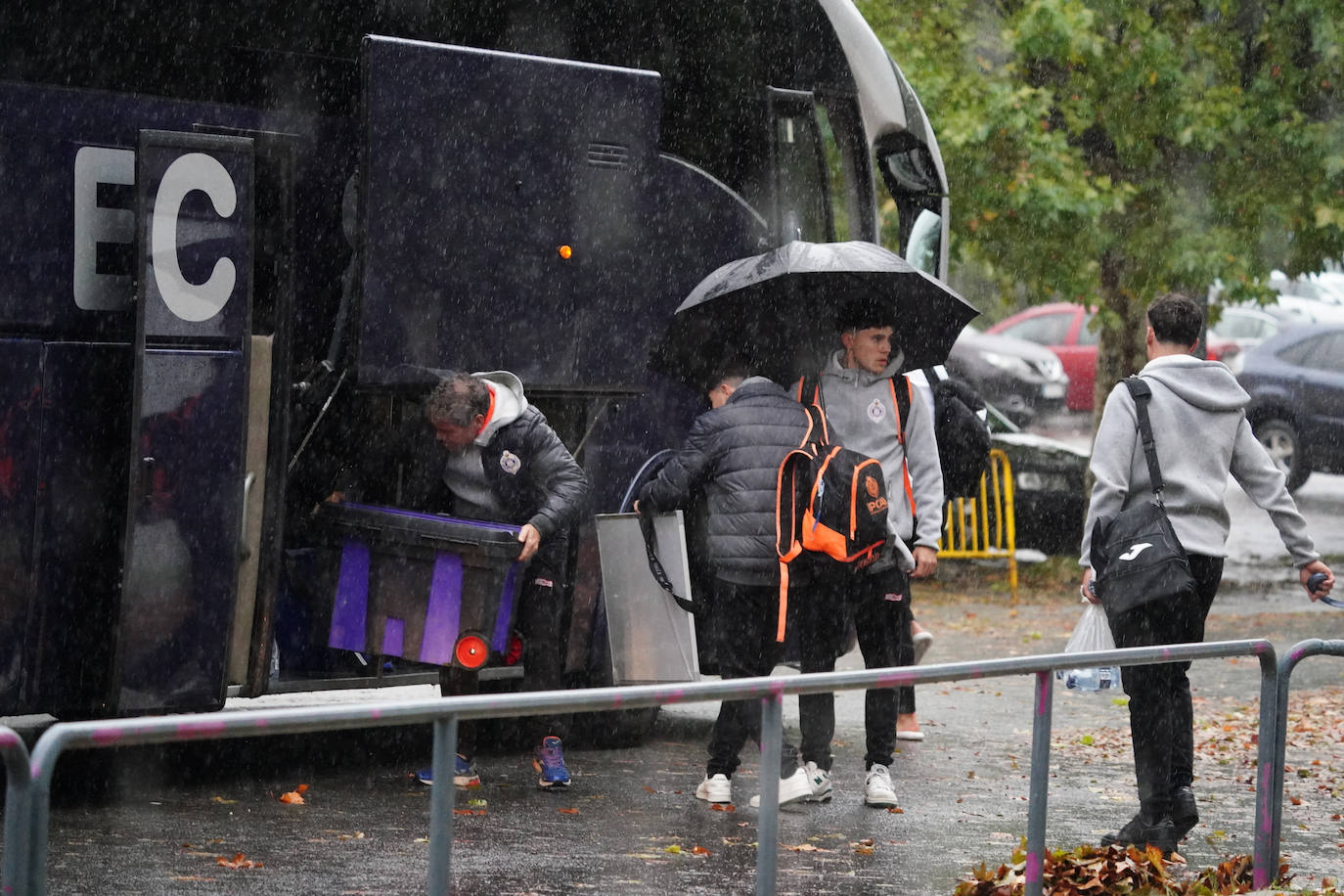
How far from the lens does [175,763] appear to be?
7.73 meters

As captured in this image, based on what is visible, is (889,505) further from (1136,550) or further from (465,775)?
(465,775)

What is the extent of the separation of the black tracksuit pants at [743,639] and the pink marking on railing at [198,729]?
378 centimetres

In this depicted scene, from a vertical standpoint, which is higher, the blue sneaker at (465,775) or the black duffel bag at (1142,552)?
the black duffel bag at (1142,552)

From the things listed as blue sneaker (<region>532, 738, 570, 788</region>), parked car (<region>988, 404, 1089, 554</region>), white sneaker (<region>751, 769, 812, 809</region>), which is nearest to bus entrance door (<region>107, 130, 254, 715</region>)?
blue sneaker (<region>532, 738, 570, 788</region>)

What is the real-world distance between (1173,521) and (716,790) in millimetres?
1978

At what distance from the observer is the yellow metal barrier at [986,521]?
14.6m

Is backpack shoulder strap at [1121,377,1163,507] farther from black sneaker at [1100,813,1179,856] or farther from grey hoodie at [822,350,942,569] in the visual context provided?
grey hoodie at [822,350,942,569]

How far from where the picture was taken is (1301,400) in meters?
21.0

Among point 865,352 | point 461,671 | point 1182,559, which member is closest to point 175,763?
point 461,671

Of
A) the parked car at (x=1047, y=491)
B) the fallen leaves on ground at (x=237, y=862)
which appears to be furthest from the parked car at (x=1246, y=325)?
A: the fallen leaves on ground at (x=237, y=862)

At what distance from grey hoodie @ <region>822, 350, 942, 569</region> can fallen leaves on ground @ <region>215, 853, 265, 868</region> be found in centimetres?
258

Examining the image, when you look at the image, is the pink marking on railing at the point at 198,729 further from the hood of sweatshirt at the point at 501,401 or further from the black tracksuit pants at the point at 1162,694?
the hood of sweatshirt at the point at 501,401

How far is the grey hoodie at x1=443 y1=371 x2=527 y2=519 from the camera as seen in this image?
7.46m

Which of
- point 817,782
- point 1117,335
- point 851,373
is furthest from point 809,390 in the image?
point 1117,335
